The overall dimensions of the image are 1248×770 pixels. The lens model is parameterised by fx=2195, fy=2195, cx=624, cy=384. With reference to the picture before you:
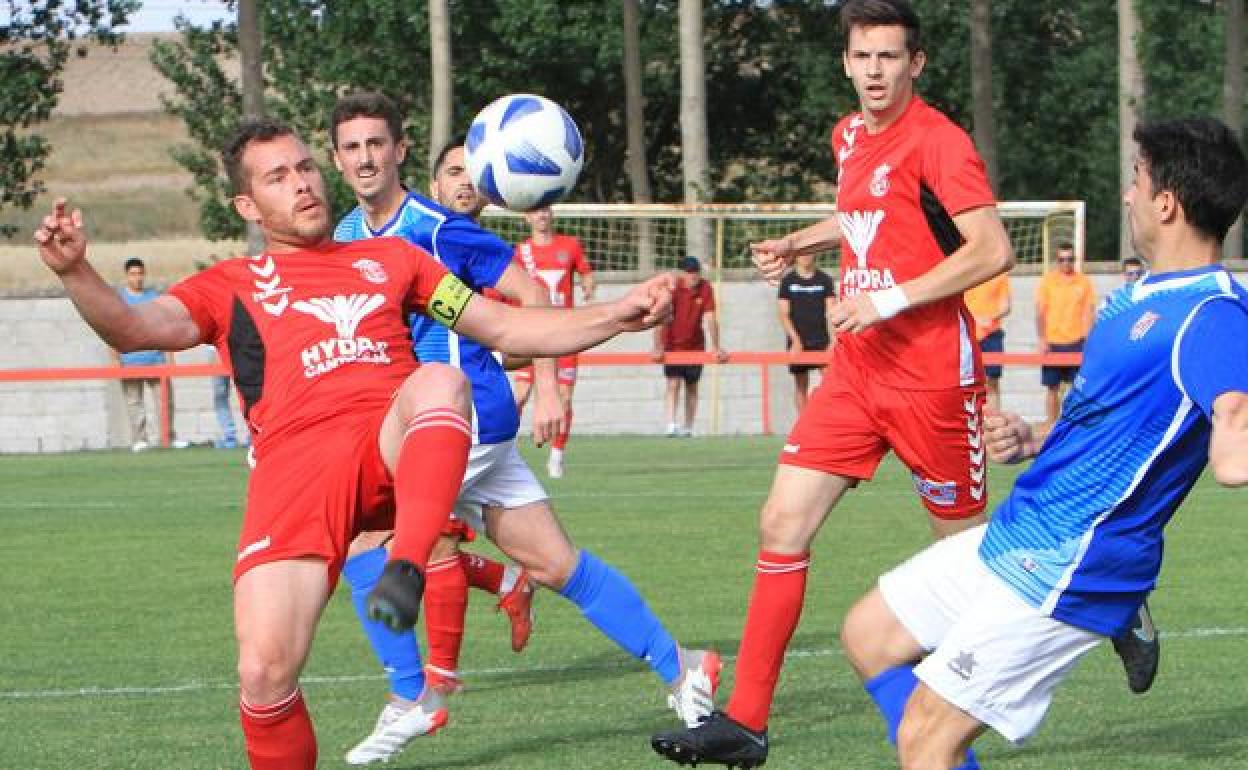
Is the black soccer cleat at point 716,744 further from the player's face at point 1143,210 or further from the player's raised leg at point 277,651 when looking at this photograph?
the player's face at point 1143,210

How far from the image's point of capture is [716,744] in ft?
20.6

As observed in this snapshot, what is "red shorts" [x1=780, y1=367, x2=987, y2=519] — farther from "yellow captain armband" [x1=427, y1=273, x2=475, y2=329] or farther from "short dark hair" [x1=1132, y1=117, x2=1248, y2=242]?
"short dark hair" [x1=1132, y1=117, x2=1248, y2=242]

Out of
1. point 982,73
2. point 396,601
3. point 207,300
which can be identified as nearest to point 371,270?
point 207,300

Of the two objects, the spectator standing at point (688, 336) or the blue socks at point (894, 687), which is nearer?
the blue socks at point (894, 687)

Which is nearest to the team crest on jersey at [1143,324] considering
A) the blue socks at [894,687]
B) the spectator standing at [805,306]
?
the blue socks at [894,687]

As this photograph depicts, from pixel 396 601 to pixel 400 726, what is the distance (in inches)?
79.7

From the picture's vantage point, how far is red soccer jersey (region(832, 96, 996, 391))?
7.01 metres

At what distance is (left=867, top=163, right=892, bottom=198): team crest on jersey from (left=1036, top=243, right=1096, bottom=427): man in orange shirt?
15319 millimetres

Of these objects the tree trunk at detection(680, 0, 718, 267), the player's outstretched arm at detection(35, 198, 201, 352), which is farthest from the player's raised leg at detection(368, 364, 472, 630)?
the tree trunk at detection(680, 0, 718, 267)

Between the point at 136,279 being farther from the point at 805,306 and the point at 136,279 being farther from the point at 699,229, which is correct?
the point at 699,229

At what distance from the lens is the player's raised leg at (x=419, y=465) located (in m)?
5.10

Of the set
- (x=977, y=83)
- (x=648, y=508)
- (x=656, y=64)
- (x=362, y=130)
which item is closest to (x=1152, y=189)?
(x=362, y=130)

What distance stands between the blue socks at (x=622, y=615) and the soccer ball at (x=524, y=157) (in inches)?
49.3

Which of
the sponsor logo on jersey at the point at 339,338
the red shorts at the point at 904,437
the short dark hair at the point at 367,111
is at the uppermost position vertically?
the short dark hair at the point at 367,111
